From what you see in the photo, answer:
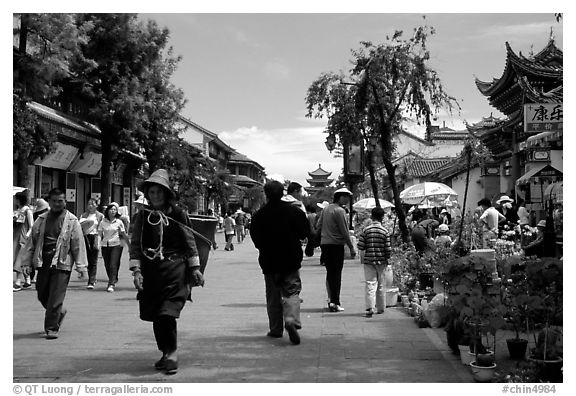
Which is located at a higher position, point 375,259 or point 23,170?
point 23,170

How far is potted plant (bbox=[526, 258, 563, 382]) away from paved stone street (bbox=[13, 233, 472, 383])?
0.61 m

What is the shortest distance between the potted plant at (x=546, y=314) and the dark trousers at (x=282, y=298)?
7.90 ft

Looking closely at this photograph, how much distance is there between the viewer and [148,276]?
233 inches

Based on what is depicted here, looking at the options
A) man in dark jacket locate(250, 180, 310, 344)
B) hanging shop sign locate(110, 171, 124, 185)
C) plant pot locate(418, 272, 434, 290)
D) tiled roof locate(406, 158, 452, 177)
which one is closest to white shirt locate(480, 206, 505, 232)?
plant pot locate(418, 272, 434, 290)

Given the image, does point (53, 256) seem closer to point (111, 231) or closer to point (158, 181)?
point (158, 181)

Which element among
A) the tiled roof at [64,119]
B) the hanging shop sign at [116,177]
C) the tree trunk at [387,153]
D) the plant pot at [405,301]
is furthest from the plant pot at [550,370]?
the hanging shop sign at [116,177]

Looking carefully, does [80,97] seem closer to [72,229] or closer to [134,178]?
[134,178]

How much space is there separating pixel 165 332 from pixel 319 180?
93189 millimetres

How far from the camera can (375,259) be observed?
28.9 feet

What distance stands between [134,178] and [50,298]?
104ft

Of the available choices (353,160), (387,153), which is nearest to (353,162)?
(353,160)

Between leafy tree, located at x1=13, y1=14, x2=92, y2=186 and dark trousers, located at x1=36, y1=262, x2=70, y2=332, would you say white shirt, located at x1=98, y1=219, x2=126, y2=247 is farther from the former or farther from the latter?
dark trousers, located at x1=36, y1=262, x2=70, y2=332

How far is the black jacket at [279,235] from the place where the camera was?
734 cm

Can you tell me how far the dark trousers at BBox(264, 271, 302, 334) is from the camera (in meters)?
7.19
